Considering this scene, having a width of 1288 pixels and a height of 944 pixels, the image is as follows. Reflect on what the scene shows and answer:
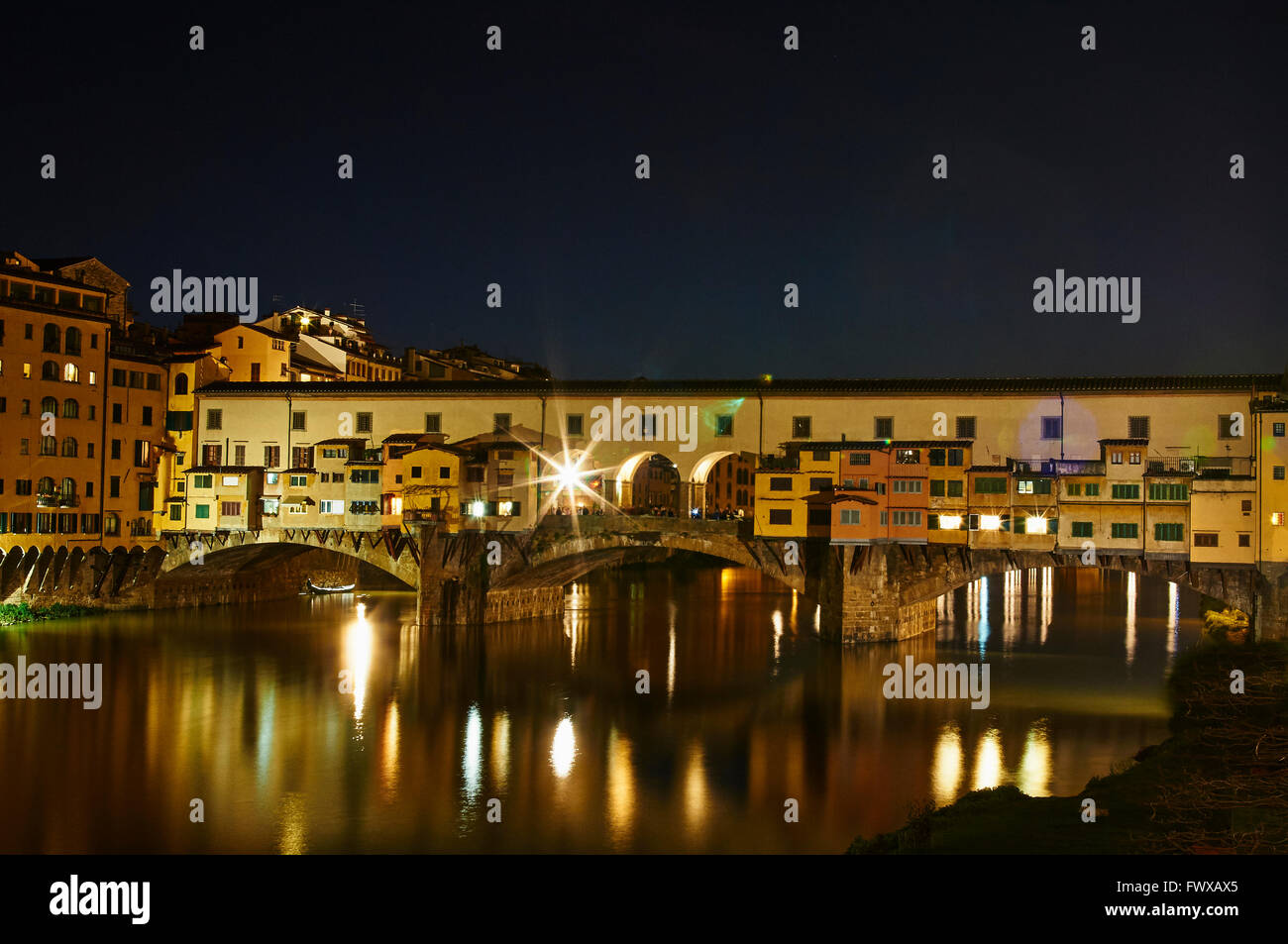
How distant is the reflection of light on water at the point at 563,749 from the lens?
2259 centimetres

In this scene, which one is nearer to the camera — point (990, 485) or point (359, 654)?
point (990, 485)

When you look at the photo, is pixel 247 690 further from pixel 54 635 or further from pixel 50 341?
pixel 50 341

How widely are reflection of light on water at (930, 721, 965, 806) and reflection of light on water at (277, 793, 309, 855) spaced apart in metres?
10.9

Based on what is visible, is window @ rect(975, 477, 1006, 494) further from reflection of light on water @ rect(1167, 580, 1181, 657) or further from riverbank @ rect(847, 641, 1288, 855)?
riverbank @ rect(847, 641, 1288, 855)

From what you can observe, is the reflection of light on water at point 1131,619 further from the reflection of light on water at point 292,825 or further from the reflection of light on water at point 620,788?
the reflection of light on water at point 292,825

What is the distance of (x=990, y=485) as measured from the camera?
113ft

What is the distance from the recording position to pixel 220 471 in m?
43.1

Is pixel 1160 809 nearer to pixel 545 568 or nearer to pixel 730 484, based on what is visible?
pixel 545 568

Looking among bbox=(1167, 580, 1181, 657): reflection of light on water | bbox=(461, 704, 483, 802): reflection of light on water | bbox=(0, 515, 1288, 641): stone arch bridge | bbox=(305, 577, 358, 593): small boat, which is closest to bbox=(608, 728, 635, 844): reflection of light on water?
bbox=(461, 704, 483, 802): reflection of light on water

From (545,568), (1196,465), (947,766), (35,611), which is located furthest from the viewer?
(545,568)

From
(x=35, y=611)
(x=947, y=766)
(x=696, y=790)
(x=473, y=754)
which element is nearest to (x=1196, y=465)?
(x=947, y=766)

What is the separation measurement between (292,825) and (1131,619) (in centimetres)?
3725
